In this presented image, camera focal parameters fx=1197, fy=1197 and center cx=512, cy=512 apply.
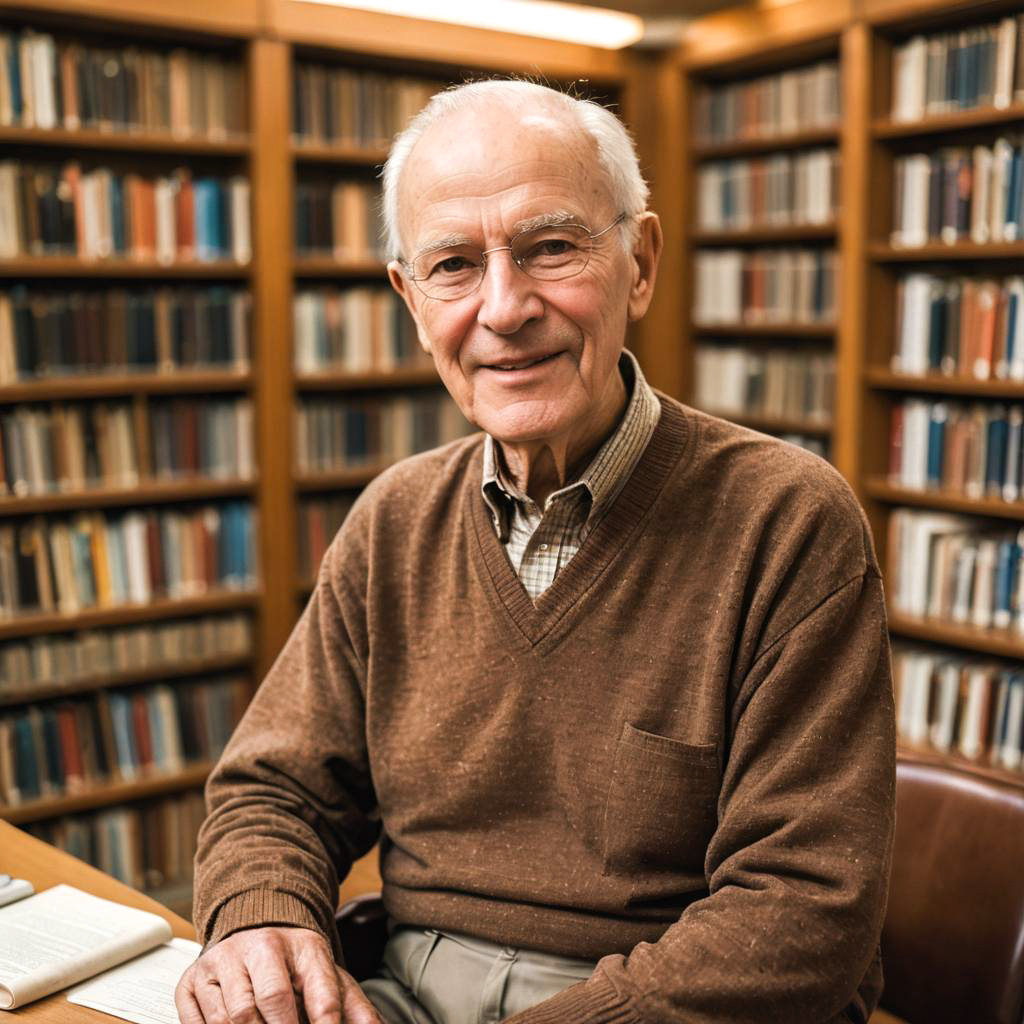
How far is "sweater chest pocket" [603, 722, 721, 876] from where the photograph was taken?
1.22 metres

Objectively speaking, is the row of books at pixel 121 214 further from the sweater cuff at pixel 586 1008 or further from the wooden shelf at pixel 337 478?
A: the sweater cuff at pixel 586 1008

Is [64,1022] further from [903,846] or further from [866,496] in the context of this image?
[866,496]

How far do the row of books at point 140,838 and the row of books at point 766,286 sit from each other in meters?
2.52

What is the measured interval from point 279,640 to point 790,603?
9.40ft

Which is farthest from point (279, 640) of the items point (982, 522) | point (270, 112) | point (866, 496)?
point (982, 522)

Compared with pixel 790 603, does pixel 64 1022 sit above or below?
below

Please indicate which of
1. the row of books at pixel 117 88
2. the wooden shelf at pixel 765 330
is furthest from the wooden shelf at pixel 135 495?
the wooden shelf at pixel 765 330

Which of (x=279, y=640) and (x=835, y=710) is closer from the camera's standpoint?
(x=835, y=710)

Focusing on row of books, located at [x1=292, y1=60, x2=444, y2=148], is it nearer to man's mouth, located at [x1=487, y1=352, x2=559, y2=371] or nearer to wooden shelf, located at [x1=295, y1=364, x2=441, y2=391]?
wooden shelf, located at [x1=295, y1=364, x2=441, y2=391]

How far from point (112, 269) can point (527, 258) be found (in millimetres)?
2462

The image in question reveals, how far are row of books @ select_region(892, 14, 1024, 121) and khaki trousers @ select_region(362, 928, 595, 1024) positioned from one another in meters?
2.91

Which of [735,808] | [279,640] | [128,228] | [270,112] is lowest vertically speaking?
[279,640]

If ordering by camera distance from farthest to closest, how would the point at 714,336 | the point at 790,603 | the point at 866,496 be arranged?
the point at 714,336, the point at 866,496, the point at 790,603

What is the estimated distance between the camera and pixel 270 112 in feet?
11.9
